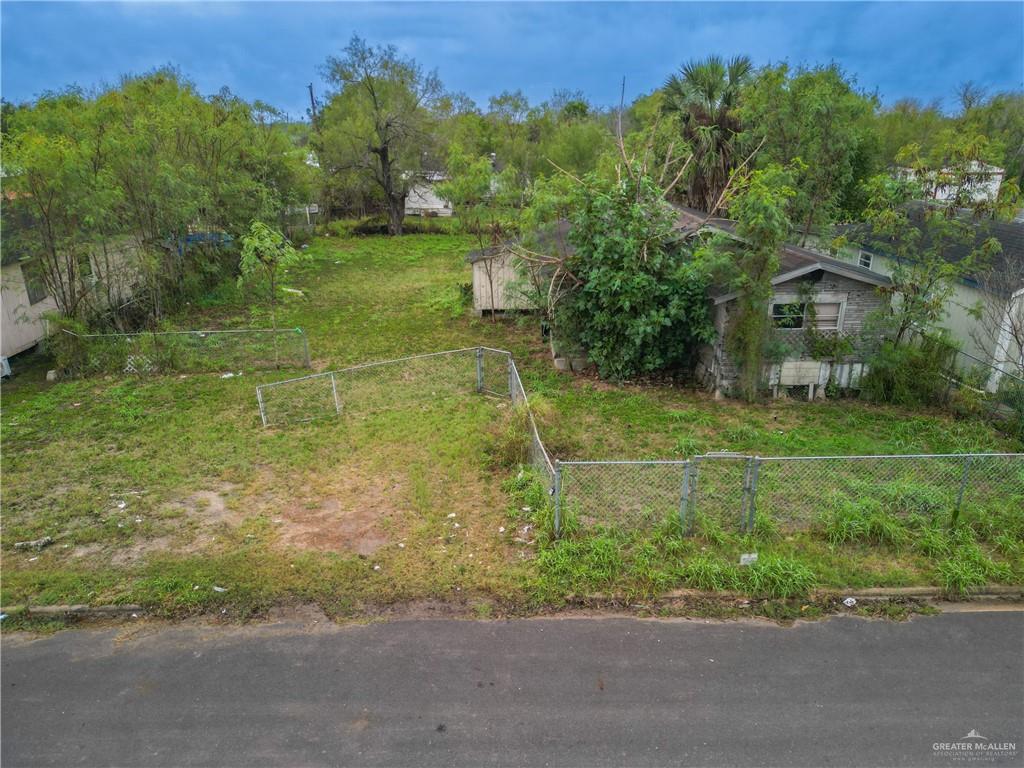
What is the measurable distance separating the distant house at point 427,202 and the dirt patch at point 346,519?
2868cm

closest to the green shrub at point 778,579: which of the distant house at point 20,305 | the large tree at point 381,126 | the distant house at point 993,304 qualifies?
the distant house at point 993,304

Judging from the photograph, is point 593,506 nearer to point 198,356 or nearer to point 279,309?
point 198,356

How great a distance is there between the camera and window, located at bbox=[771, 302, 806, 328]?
40.5 feet

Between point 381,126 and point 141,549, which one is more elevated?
point 381,126

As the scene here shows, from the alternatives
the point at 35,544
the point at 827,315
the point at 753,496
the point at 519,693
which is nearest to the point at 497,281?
the point at 827,315

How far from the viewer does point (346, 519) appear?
809cm

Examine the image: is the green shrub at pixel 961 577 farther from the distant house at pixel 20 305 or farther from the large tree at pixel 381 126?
the large tree at pixel 381 126

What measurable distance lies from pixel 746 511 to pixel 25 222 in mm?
15734

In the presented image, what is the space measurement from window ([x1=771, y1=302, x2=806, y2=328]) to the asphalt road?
7045 mm

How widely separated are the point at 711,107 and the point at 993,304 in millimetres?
11278

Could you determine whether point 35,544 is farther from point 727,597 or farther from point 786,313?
point 786,313

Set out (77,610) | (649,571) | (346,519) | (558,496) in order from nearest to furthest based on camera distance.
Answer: (77,610) < (649,571) < (558,496) < (346,519)

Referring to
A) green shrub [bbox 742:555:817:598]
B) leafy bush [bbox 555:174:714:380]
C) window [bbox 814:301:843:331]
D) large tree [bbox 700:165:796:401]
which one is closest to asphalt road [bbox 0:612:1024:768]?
green shrub [bbox 742:555:817:598]

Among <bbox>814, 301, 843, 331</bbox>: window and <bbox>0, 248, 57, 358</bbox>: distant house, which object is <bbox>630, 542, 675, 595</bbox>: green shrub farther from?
<bbox>0, 248, 57, 358</bbox>: distant house
